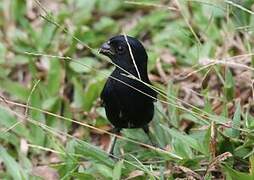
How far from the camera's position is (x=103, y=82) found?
5125 mm

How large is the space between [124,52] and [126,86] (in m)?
0.21

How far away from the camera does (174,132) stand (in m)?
4.19

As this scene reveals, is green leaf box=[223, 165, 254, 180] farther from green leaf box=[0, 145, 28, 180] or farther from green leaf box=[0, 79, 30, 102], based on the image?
green leaf box=[0, 79, 30, 102]

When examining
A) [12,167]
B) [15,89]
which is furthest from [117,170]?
[15,89]

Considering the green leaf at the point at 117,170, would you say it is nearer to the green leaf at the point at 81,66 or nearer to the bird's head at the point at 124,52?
the bird's head at the point at 124,52

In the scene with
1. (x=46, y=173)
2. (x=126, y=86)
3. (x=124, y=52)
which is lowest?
(x=46, y=173)

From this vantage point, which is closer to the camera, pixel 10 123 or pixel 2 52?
pixel 10 123

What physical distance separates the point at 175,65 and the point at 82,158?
134 cm

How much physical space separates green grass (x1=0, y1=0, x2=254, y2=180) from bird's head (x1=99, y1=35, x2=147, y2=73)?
0.23m

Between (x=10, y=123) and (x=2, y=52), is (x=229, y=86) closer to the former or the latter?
(x=10, y=123)

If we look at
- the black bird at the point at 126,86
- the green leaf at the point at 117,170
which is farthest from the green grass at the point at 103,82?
the black bird at the point at 126,86

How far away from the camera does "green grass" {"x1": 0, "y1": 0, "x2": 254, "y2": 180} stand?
4094 mm

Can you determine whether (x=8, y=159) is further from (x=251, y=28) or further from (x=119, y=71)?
(x=251, y=28)

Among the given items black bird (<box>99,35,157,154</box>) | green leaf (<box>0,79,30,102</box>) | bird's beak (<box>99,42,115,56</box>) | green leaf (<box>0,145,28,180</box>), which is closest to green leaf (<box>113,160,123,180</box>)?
black bird (<box>99,35,157,154</box>)
